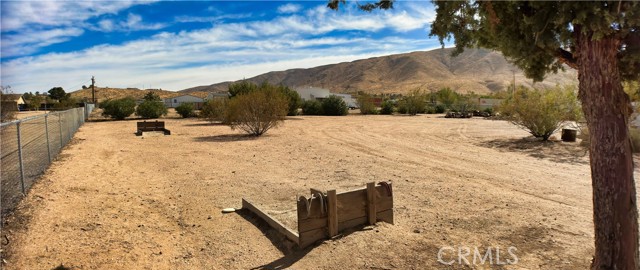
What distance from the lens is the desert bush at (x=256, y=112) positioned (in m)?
19.2

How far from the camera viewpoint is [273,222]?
5605 mm

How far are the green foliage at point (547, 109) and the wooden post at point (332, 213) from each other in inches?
535

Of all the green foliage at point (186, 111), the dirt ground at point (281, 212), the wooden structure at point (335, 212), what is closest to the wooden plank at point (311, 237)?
the wooden structure at point (335, 212)

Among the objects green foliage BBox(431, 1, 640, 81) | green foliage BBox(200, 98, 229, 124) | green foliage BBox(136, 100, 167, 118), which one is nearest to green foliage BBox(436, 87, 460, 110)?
green foliage BBox(200, 98, 229, 124)

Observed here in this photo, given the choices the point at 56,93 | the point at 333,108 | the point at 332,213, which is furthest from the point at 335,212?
the point at 56,93

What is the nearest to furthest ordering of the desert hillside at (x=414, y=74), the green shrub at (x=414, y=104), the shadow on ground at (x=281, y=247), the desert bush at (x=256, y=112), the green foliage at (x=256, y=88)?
1. the shadow on ground at (x=281, y=247)
2. the desert bush at (x=256, y=112)
3. the green foliage at (x=256, y=88)
4. the green shrub at (x=414, y=104)
5. the desert hillside at (x=414, y=74)

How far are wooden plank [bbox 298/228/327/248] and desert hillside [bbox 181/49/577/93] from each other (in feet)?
362

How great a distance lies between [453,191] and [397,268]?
12.6ft

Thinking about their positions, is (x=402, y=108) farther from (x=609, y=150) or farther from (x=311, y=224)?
(x=609, y=150)

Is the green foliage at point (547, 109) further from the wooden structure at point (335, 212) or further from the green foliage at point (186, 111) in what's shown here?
the green foliage at point (186, 111)

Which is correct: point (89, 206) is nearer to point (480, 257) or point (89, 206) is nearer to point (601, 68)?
point (480, 257)

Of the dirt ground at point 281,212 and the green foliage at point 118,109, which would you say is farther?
the green foliage at point 118,109

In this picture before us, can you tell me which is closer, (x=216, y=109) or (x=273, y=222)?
(x=273, y=222)

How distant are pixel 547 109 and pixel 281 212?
13.2 metres
